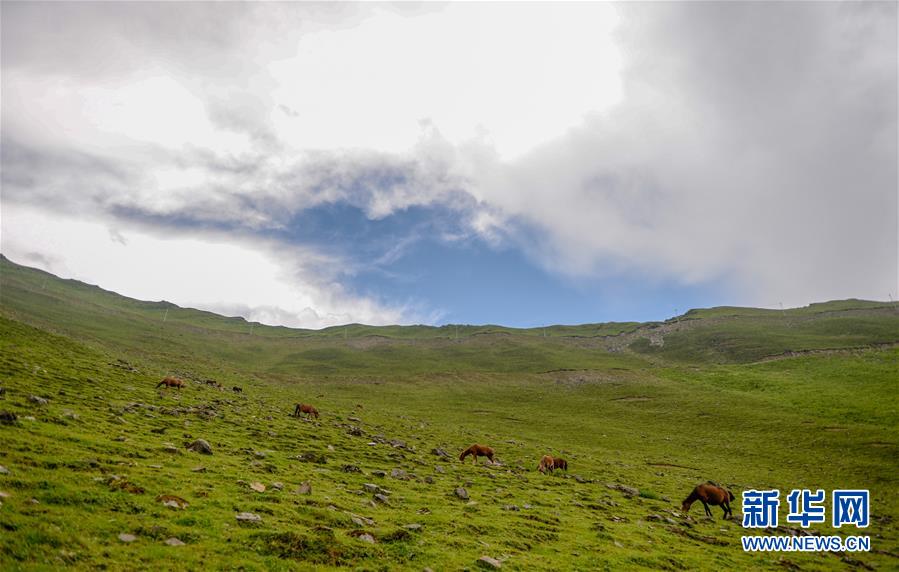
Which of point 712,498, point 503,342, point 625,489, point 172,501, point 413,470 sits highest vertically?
point 503,342

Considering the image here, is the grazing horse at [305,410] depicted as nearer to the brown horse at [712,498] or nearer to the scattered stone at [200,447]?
the scattered stone at [200,447]

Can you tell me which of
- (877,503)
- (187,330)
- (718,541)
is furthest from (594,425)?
(187,330)

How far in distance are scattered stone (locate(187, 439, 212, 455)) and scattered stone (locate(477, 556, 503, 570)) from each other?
520 inches

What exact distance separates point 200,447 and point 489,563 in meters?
13.9

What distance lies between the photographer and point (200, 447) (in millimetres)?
19375

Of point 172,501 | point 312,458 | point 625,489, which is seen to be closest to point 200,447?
point 312,458

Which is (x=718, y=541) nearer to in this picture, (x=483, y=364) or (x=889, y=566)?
(x=889, y=566)

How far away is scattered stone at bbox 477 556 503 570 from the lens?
40.4ft

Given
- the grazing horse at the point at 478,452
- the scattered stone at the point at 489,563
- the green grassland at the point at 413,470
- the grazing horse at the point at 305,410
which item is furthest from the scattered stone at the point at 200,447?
the grazing horse at the point at 305,410

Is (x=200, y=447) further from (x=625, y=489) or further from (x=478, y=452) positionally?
(x=625, y=489)

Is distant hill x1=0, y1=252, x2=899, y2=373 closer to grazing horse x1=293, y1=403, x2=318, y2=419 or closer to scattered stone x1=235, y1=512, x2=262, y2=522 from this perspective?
grazing horse x1=293, y1=403, x2=318, y2=419

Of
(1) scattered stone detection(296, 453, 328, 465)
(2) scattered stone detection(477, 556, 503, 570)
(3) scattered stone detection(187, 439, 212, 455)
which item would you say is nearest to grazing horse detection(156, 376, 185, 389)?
(1) scattered stone detection(296, 453, 328, 465)

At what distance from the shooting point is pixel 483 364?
437 feet

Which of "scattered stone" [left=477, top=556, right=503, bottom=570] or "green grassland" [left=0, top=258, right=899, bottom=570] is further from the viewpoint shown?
"scattered stone" [left=477, top=556, right=503, bottom=570]
